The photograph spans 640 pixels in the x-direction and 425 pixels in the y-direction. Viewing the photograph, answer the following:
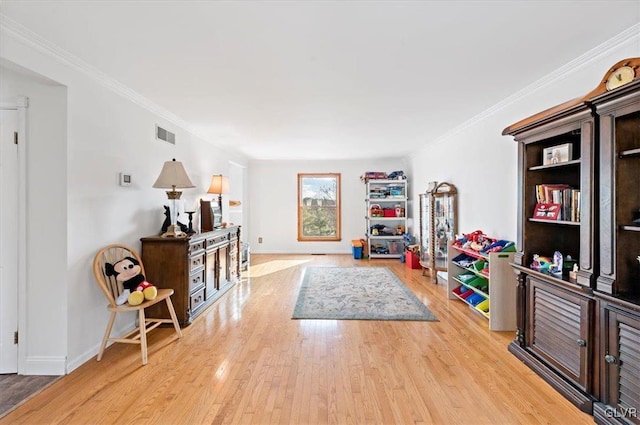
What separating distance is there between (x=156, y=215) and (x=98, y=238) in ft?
3.05

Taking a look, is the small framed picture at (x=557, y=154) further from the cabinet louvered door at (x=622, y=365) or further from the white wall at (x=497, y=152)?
the cabinet louvered door at (x=622, y=365)

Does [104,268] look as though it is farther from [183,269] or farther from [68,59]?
[68,59]

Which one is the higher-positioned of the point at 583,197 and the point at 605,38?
the point at 605,38

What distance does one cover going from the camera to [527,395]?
204 centimetres

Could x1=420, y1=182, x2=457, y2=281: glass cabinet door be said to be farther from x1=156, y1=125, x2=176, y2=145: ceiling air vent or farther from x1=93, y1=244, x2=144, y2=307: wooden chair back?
x1=93, y1=244, x2=144, y2=307: wooden chair back

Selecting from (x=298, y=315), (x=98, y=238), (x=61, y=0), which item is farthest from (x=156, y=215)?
(x=61, y=0)

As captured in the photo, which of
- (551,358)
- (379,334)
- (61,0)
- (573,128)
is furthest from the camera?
(379,334)

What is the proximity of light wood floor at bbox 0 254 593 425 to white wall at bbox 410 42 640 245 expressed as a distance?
4.37 feet

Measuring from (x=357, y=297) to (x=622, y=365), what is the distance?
8.97 ft

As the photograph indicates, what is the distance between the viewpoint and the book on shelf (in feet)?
7.06

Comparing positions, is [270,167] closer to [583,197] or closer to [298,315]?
[298,315]

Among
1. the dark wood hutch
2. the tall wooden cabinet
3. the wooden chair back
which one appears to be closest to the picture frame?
the wooden chair back

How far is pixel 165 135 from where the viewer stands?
12.3 feet

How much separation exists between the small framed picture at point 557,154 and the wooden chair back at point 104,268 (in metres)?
3.63
